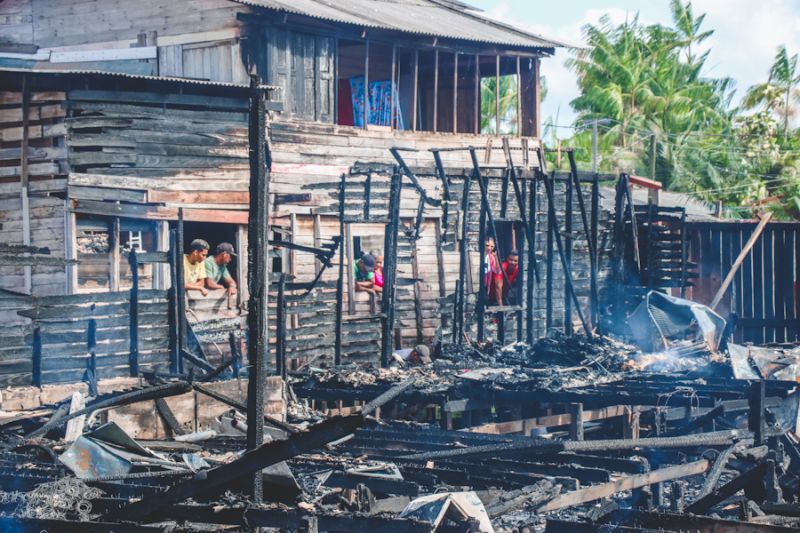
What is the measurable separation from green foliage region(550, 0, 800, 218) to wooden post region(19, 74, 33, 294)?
2564cm

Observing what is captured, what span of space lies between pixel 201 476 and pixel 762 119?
39857 millimetres

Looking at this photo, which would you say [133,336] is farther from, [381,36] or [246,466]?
[381,36]

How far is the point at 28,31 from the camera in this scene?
65.1 feet

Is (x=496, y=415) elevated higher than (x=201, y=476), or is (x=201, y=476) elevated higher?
(x=201, y=476)

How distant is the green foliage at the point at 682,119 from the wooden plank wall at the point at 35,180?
25.5 m

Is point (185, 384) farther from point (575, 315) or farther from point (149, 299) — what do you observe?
point (575, 315)

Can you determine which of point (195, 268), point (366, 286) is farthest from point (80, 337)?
point (366, 286)

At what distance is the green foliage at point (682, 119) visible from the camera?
39.6 meters

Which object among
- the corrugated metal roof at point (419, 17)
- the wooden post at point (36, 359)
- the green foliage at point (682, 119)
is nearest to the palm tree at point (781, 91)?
the green foliage at point (682, 119)

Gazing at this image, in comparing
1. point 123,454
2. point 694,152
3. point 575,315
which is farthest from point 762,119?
point 123,454

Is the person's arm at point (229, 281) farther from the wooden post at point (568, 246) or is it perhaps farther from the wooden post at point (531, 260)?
the wooden post at point (568, 246)

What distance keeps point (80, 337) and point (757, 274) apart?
1309 centimetres

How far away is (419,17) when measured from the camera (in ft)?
71.1

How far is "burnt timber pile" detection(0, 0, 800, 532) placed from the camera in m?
7.90
